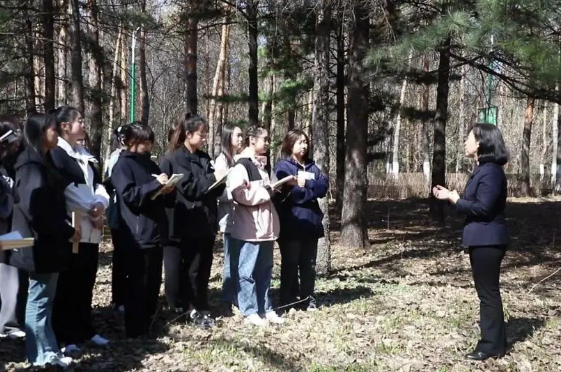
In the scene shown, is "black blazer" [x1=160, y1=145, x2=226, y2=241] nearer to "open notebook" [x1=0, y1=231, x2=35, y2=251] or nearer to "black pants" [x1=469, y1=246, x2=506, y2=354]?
"open notebook" [x1=0, y1=231, x2=35, y2=251]

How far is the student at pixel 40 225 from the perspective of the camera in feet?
13.3

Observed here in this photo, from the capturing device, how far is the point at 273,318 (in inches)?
234

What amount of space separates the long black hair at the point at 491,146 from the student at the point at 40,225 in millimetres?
3166

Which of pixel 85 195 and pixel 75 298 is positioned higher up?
pixel 85 195

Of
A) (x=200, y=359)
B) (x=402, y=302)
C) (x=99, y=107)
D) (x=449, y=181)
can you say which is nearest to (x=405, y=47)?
(x=402, y=302)

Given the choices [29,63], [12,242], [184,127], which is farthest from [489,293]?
[29,63]

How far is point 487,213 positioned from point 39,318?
3.37 meters

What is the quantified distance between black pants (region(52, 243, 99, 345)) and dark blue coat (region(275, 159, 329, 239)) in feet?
6.17

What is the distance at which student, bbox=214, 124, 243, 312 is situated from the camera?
5980 millimetres

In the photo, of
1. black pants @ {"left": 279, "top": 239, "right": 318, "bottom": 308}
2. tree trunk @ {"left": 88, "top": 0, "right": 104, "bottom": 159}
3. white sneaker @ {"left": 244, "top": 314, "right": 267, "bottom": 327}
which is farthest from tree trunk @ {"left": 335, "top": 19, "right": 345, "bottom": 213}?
white sneaker @ {"left": 244, "top": 314, "right": 267, "bottom": 327}

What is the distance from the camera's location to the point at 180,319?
574 cm

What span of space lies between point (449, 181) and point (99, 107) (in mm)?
18817

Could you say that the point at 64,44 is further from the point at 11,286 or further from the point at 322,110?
the point at 11,286

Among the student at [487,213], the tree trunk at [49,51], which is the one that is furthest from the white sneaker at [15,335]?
the tree trunk at [49,51]
